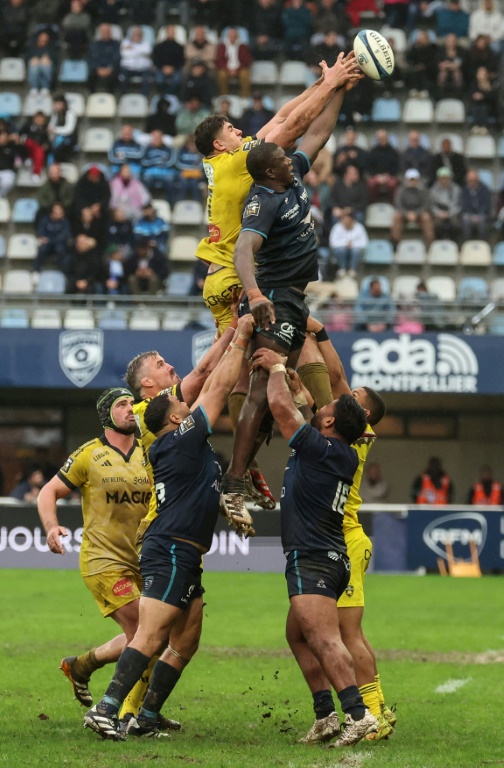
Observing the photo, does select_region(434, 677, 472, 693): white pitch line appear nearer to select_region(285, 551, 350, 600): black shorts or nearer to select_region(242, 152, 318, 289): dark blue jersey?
select_region(285, 551, 350, 600): black shorts

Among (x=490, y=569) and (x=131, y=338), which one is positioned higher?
(x=131, y=338)

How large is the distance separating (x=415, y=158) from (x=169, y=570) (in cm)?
1796

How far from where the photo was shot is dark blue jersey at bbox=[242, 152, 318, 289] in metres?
8.02

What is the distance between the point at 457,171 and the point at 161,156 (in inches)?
213

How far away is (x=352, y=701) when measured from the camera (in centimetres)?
800

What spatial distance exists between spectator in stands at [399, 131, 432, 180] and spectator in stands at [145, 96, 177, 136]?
4.33 meters

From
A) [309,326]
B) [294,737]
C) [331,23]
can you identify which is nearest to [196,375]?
[309,326]

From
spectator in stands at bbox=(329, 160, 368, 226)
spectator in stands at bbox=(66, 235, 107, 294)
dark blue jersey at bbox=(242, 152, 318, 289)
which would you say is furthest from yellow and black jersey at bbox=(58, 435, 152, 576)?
spectator in stands at bbox=(329, 160, 368, 226)

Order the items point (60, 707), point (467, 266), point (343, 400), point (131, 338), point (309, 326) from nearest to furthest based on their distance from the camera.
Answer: point (343, 400)
point (309, 326)
point (60, 707)
point (131, 338)
point (467, 266)

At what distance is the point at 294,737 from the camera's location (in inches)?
343

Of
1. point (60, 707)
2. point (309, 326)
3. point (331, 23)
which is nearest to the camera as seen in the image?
point (309, 326)

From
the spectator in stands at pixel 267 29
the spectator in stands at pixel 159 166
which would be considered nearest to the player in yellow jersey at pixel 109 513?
the spectator in stands at pixel 159 166

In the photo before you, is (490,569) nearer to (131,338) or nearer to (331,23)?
(131,338)

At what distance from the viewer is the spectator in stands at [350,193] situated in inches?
949
